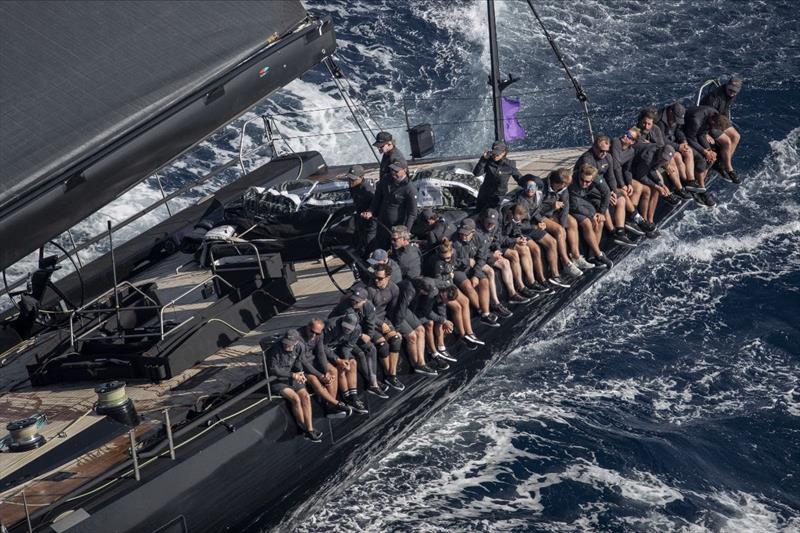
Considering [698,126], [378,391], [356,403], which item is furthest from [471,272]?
[698,126]

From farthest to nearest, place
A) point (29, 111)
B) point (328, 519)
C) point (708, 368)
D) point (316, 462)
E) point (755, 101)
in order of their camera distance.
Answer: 1. point (755, 101)
2. point (708, 368)
3. point (328, 519)
4. point (316, 462)
5. point (29, 111)

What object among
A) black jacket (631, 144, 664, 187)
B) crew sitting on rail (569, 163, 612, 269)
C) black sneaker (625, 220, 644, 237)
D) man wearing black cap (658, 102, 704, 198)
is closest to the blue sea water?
crew sitting on rail (569, 163, 612, 269)

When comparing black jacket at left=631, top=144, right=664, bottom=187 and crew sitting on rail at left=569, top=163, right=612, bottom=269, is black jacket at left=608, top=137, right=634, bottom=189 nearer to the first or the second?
black jacket at left=631, top=144, right=664, bottom=187

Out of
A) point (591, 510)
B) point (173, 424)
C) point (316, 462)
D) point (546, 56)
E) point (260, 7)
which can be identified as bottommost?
point (591, 510)

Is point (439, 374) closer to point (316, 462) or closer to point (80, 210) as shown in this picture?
point (316, 462)

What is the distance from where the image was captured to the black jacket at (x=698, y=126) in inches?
562

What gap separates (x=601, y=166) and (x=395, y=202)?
8.76 feet

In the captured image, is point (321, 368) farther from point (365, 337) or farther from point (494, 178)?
point (494, 178)

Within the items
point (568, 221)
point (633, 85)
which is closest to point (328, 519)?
point (568, 221)

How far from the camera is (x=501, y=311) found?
42.4 ft

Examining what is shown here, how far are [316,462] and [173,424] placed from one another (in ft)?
5.21

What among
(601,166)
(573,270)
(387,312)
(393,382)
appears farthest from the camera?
(573,270)

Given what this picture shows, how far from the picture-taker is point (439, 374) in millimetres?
12594

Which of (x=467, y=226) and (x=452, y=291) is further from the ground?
(x=467, y=226)
